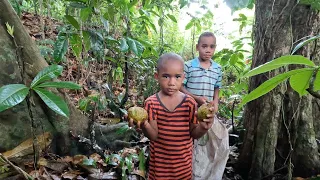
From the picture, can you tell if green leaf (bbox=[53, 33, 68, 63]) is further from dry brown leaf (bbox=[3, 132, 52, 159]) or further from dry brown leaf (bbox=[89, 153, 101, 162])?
dry brown leaf (bbox=[89, 153, 101, 162])

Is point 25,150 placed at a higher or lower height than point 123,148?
higher

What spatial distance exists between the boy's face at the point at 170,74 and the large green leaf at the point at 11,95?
782 millimetres

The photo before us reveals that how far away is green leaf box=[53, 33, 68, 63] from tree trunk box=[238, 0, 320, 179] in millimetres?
1651

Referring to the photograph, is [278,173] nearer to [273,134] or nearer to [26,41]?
[273,134]

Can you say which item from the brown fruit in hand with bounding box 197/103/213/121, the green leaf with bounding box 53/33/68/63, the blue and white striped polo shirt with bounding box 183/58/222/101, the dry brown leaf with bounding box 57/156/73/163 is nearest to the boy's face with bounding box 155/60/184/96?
the brown fruit in hand with bounding box 197/103/213/121

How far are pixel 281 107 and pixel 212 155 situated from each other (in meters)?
0.68

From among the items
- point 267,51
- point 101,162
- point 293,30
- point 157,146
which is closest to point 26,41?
point 101,162

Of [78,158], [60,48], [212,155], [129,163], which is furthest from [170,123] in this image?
[60,48]

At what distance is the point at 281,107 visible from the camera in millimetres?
2260

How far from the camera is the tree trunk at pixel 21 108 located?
2207mm

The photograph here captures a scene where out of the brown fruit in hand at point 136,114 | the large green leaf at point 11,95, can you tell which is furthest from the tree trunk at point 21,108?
the brown fruit in hand at point 136,114

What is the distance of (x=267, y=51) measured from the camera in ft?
7.42

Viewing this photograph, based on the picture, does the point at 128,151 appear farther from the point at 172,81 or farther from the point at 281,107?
the point at 281,107

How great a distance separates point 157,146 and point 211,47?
3.51 ft
